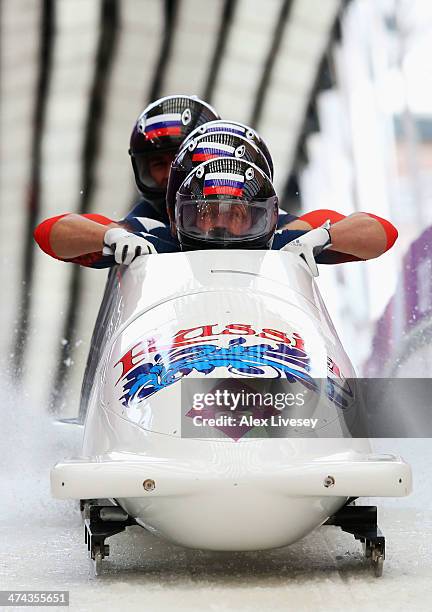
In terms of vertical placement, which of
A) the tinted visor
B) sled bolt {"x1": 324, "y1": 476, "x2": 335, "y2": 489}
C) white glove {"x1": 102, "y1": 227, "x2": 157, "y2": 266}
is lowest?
sled bolt {"x1": 324, "y1": 476, "x2": 335, "y2": 489}

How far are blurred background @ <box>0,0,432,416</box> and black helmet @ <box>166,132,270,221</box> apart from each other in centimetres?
345

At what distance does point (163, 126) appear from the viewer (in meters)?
5.06

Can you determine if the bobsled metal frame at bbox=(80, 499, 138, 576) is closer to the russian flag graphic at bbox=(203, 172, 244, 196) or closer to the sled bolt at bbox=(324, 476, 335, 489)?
the sled bolt at bbox=(324, 476, 335, 489)

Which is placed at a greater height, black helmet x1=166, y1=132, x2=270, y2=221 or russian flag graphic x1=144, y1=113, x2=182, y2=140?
russian flag graphic x1=144, y1=113, x2=182, y2=140

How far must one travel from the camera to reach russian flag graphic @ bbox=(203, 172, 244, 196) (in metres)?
3.62

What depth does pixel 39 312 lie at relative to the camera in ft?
25.4

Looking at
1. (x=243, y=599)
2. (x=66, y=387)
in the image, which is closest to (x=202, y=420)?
(x=243, y=599)

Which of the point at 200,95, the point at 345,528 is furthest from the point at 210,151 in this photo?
the point at 200,95

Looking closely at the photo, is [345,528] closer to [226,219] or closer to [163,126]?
[226,219]

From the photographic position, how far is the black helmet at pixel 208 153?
394 cm

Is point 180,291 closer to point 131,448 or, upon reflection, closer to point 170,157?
point 131,448

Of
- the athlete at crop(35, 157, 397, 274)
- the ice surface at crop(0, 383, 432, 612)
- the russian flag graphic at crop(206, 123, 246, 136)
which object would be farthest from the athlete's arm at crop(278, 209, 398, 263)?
the ice surface at crop(0, 383, 432, 612)

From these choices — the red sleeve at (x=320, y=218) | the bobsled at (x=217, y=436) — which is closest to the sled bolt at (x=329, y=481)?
the bobsled at (x=217, y=436)

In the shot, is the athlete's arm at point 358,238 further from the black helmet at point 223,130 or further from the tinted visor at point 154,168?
the tinted visor at point 154,168
